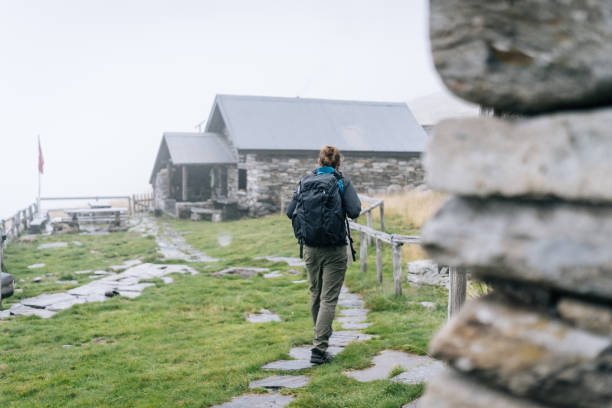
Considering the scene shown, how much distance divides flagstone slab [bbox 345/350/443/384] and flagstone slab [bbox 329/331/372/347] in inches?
23.5

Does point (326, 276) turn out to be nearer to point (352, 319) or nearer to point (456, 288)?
point (456, 288)

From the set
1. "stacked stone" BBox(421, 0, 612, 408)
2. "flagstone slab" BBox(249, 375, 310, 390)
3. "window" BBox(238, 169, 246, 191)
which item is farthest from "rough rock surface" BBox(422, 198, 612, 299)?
"window" BBox(238, 169, 246, 191)

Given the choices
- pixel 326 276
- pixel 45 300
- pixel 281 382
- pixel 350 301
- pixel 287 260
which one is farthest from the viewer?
pixel 287 260

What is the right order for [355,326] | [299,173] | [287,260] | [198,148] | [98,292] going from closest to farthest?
[355,326] < [98,292] < [287,260] < [299,173] < [198,148]

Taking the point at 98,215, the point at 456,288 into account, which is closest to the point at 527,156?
the point at 456,288

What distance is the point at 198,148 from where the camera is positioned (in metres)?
24.3

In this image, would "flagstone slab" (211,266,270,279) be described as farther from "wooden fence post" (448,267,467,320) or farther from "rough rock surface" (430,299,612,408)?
"rough rock surface" (430,299,612,408)

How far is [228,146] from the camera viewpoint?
25.2 m

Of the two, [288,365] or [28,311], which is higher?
[288,365]

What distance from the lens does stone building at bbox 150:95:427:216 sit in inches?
867

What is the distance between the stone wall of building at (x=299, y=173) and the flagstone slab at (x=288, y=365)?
16174 mm

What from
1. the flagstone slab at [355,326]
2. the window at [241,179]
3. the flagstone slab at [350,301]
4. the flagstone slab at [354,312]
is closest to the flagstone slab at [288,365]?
the flagstone slab at [355,326]

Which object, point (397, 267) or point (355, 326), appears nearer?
point (355, 326)

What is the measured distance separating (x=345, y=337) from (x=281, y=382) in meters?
1.46
